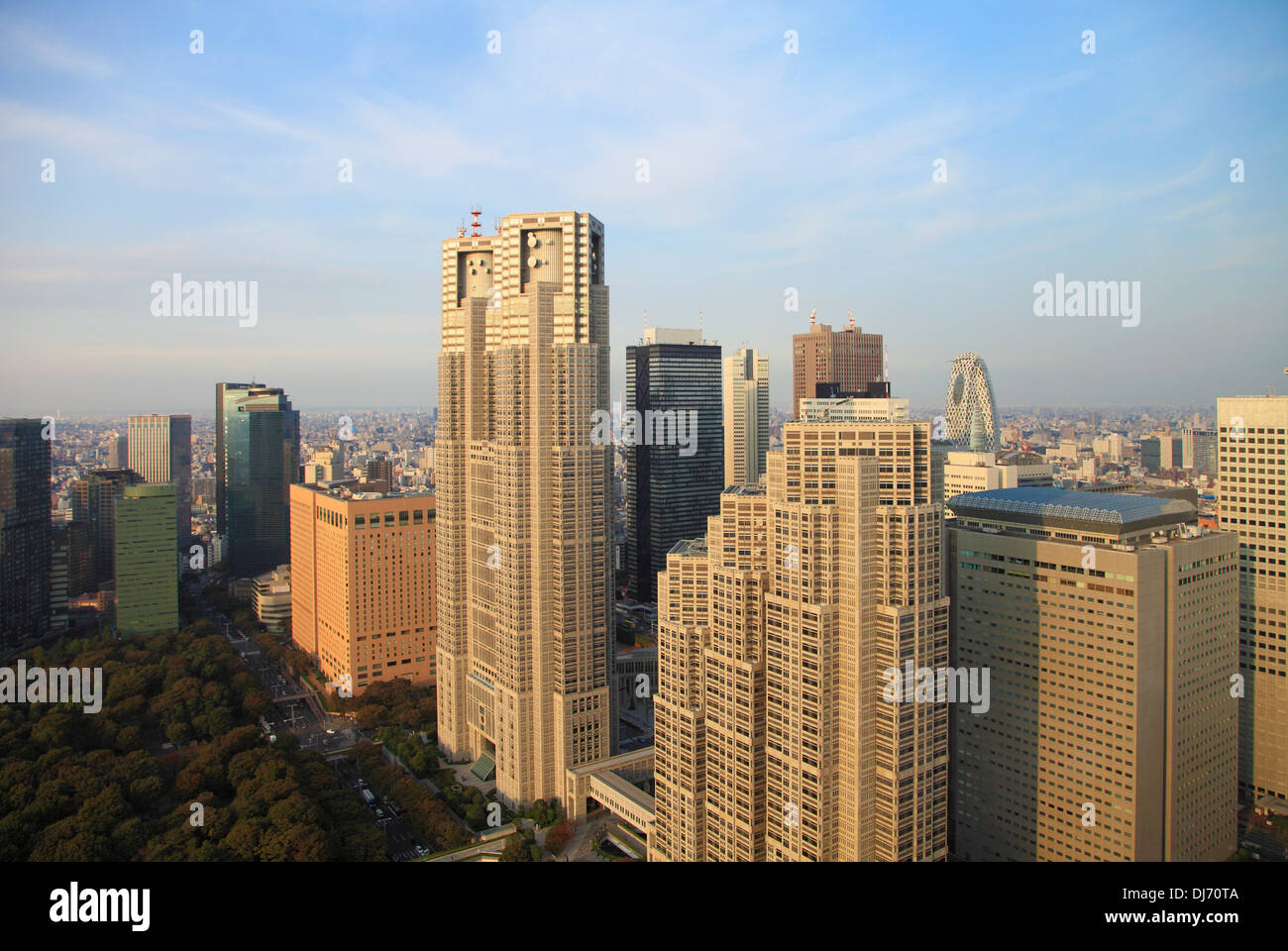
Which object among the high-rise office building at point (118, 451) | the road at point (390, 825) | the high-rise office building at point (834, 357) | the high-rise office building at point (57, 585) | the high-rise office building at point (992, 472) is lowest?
the road at point (390, 825)

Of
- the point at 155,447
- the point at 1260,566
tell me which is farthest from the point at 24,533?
the point at 1260,566

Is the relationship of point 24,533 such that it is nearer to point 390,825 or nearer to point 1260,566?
point 390,825

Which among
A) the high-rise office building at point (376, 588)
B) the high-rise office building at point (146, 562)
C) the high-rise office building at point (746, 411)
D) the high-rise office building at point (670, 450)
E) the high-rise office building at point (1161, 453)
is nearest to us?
the high-rise office building at point (376, 588)

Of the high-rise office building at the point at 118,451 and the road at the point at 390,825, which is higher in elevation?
the high-rise office building at the point at 118,451

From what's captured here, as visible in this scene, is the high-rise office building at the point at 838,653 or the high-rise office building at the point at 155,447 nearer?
the high-rise office building at the point at 838,653

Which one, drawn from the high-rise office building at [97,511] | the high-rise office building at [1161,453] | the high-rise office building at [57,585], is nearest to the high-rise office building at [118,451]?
the high-rise office building at [97,511]

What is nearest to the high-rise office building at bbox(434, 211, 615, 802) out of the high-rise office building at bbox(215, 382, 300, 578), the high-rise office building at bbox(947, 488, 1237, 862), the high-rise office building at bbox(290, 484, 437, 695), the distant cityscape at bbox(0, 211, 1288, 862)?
the distant cityscape at bbox(0, 211, 1288, 862)

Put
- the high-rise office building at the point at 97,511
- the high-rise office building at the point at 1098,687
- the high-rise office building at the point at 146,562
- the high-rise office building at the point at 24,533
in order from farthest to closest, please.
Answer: the high-rise office building at the point at 97,511, the high-rise office building at the point at 146,562, the high-rise office building at the point at 24,533, the high-rise office building at the point at 1098,687

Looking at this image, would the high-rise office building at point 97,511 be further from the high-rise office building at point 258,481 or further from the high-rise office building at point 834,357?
the high-rise office building at point 834,357
